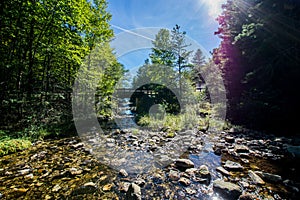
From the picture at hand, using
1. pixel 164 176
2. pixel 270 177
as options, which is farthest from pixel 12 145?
pixel 270 177

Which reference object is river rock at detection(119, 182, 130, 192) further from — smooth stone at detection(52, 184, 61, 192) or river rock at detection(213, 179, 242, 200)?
river rock at detection(213, 179, 242, 200)

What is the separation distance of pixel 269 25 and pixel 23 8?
8738mm

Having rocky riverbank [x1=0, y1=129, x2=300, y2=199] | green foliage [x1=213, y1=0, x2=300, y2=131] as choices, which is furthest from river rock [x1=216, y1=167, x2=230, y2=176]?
green foliage [x1=213, y1=0, x2=300, y2=131]

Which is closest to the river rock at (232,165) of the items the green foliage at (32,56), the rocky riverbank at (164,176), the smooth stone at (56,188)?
the rocky riverbank at (164,176)

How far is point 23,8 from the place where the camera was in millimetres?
4898

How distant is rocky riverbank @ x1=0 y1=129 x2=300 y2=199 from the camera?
2.27m

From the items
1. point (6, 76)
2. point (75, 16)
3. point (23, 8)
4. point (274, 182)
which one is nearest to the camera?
point (274, 182)

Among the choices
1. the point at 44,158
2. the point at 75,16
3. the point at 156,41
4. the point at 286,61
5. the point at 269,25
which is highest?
the point at 156,41

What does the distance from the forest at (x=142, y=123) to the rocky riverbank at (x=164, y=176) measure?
2 centimetres

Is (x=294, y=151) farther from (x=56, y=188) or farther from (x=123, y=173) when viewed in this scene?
(x=56, y=188)

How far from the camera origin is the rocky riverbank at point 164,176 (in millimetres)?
2268

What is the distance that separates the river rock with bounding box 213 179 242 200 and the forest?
0.02 meters

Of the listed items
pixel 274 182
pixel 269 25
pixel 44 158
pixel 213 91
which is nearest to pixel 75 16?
pixel 44 158

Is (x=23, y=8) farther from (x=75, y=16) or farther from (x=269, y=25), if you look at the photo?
(x=269, y=25)
